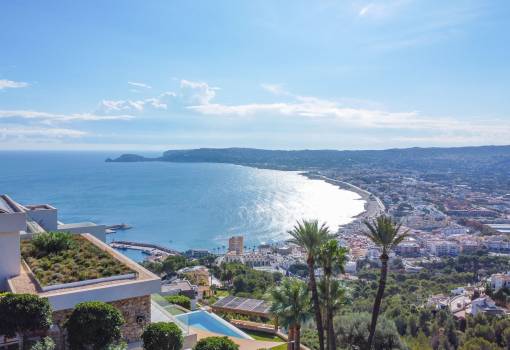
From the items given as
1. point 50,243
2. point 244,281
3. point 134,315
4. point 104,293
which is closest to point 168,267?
point 244,281

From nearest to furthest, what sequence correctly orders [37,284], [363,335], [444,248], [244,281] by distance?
[37,284]
[363,335]
[244,281]
[444,248]

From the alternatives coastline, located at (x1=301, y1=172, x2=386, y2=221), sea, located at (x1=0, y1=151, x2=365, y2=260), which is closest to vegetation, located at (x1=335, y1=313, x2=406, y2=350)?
sea, located at (x1=0, y1=151, x2=365, y2=260)

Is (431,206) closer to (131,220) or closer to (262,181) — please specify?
(262,181)

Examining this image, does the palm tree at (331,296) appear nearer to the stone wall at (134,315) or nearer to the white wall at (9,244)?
the stone wall at (134,315)

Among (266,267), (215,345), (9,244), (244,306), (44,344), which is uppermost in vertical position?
(9,244)

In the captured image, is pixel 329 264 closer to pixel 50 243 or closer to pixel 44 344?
pixel 44 344

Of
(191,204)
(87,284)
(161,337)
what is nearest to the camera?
(161,337)
